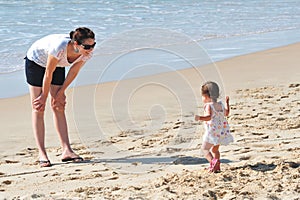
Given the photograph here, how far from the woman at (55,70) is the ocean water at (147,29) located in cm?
291

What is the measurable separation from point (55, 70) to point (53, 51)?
1.29ft

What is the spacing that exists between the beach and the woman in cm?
24

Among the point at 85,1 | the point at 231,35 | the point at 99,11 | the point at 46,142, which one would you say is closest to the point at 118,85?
the point at 46,142

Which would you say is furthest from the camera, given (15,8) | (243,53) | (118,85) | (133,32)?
(15,8)

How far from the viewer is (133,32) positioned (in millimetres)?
13203

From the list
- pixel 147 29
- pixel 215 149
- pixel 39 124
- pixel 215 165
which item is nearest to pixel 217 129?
pixel 215 149

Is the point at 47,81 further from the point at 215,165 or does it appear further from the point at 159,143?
the point at 215,165

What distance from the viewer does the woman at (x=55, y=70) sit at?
5.38m

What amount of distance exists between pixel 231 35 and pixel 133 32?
7.35 feet

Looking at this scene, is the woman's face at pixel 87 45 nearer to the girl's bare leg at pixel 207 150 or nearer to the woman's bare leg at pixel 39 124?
the woman's bare leg at pixel 39 124

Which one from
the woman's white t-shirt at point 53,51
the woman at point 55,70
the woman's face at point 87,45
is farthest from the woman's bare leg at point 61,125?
the woman's face at point 87,45

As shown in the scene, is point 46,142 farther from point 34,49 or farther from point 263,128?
point 263,128

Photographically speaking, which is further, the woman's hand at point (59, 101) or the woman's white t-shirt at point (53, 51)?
the woman's hand at point (59, 101)

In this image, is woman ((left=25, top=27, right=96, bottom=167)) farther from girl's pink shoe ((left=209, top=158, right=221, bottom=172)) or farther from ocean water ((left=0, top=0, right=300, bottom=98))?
ocean water ((left=0, top=0, right=300, bottom=98))
